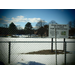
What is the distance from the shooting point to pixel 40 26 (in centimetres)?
3028
